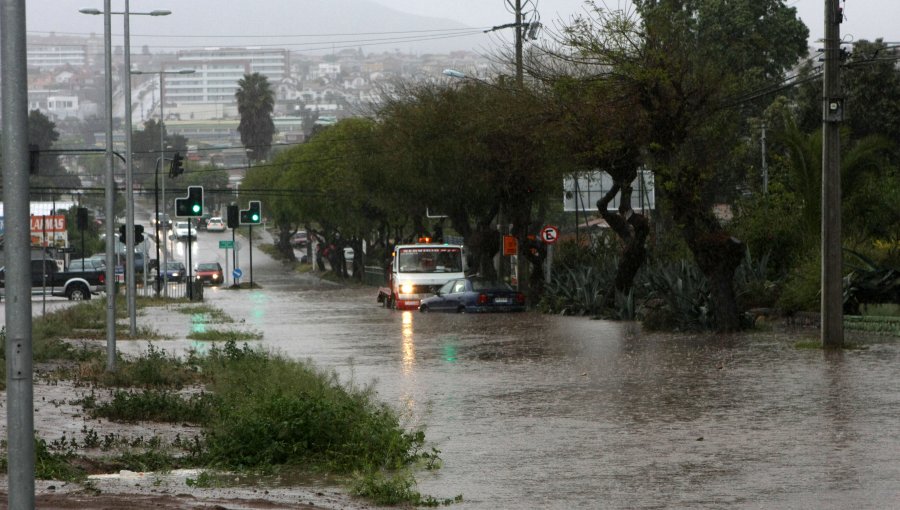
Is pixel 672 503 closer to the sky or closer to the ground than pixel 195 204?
closer to the ground

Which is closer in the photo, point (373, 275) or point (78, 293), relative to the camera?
point (78, 293)

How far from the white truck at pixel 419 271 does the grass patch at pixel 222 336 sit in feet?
45.0

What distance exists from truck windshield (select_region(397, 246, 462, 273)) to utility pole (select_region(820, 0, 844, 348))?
997 inches

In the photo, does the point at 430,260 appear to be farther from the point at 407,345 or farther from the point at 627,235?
the point at 407,345

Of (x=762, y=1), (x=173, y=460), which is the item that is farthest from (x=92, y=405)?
(x=762, y=1)

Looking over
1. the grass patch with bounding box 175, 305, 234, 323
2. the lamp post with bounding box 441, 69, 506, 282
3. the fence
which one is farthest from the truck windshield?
the fence

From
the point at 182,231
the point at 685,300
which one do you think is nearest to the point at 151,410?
the point at 685,300

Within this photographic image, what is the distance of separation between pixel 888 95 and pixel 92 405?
4283 cm

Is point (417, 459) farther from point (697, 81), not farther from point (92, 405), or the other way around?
point (697, 81)

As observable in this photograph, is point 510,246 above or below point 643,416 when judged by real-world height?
above

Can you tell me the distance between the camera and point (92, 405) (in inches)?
601

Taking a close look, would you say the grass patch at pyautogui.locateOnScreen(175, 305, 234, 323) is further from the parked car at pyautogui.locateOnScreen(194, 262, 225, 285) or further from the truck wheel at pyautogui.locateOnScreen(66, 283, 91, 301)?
the parked car at pyautogui.locateOnScreen(194, 262, 225, 285)

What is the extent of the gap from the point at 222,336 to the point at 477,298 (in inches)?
465

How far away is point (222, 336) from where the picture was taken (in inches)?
1188
